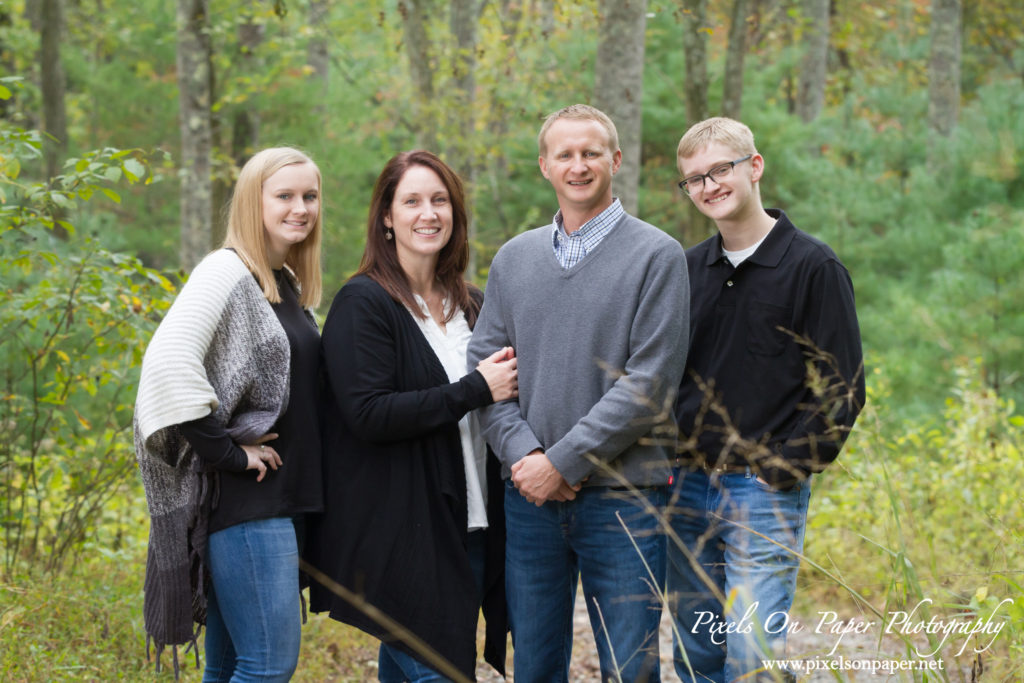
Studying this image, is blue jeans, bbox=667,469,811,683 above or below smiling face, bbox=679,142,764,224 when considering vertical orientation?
below

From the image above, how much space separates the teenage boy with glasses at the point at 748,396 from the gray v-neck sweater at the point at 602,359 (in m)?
0.19

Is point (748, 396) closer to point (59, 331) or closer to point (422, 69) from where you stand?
point (59, 331)

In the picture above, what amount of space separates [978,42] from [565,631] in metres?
19.1

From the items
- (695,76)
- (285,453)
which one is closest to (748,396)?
(285,453)

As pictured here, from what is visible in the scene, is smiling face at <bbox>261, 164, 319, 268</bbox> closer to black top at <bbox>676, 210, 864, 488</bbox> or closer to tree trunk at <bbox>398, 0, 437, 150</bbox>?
black top at <bbox>676, 210, 864, 488</bbox>

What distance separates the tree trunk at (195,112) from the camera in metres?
7.63

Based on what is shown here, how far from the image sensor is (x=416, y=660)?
284 cm

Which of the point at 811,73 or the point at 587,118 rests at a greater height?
the point at 811,73

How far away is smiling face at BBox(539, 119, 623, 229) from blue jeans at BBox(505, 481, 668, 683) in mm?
879

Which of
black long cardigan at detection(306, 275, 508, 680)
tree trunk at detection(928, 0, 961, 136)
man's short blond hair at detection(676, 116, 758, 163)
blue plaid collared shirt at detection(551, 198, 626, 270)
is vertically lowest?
black long cardigan at detection(306, 275, 508, 680)

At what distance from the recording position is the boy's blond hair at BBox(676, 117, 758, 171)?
299 cm

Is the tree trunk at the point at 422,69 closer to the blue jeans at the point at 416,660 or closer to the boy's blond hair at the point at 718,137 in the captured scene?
the boy's blond hair at the point at 718,137

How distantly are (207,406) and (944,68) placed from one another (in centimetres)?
1137

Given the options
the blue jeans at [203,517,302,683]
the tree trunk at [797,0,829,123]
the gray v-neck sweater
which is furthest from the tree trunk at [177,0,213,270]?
the tree trunk at [797,0,829,123]
